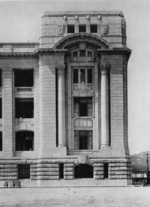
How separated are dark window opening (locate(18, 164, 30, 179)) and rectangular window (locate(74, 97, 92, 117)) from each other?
25.1 ft

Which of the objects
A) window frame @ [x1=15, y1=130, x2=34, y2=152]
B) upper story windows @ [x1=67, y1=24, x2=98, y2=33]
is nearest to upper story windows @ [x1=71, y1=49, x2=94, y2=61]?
upper story windows @ [x1=67, y1=24, x2=98, y2=33]

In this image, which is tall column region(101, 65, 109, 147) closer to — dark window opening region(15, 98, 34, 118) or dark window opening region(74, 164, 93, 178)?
dark window opening region(74, 164, 93, 178)

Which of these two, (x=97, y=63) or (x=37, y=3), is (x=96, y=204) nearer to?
(x=37, y=3)

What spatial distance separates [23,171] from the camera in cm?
5488

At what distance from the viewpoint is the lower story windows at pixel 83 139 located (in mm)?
54688

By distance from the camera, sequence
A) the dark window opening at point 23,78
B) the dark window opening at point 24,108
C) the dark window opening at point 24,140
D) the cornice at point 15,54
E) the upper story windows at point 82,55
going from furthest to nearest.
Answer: the dark window opening at point 23,78, the dark window opening at point 24,108, the dark window opening at point 24,140, the cornice at point 15,54, the upper story windows at point 82,55

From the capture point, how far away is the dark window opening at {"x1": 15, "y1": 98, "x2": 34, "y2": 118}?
56.0m

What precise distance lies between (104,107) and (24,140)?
9.31 meters

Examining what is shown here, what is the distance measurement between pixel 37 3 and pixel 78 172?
17812 millimetres

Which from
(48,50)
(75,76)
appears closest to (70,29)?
(48,50)

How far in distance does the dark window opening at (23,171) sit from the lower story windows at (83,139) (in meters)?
5.70

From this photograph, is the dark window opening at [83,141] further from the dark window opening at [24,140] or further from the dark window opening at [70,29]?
the dark window opening at [70,29]

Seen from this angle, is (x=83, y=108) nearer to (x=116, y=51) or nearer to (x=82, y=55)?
(x=82, y=55)

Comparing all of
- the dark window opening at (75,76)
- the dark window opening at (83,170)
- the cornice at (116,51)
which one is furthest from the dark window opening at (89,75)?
the dark window opening at (83,170)
